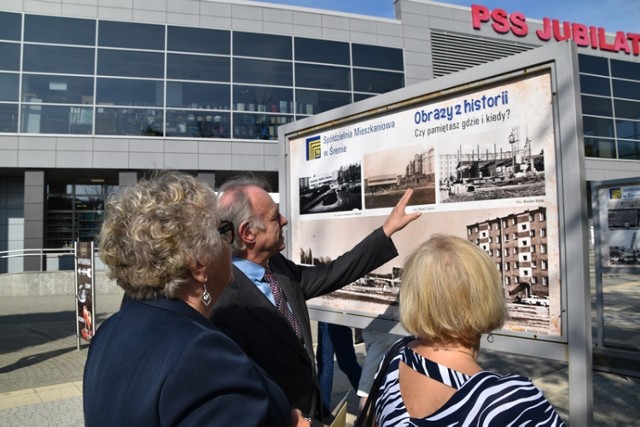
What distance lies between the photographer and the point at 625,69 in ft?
83.9

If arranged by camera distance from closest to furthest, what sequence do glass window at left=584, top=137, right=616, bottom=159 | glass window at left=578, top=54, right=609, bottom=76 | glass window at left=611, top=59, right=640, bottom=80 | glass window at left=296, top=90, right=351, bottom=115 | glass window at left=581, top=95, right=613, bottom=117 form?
glass window at left=296, top=90, right=351, bottom=115, glass window at left=584, top=137, right=616, bottom=159, glass window at left=581, top=95, right=613, bottom=117, glass window at left=578, top=54, right=609, bottom=76, glass window at left=611, top=59, right=640, bottom=80

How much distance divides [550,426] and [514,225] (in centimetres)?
109

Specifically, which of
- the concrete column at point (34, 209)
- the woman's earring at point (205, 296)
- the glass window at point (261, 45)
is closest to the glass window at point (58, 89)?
the concrete column at point (34, 209)

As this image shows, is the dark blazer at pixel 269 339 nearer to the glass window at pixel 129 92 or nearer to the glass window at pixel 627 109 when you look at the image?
the glass window at pixel 129 92

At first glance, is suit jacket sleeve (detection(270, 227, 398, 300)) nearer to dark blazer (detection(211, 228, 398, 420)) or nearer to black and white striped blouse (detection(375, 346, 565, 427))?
dark blazer (detection(211, 228, 398, 420))

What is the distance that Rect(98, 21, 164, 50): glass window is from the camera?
17.8m

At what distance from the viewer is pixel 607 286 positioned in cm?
1448

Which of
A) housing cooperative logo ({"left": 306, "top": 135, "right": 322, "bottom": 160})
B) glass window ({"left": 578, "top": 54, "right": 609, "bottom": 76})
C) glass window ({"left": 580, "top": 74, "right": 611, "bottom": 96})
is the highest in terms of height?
glass window ({"left": 578, "top": 54, "right": 609, "bottom": 76})

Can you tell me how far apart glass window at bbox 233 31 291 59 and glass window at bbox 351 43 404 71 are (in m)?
3.00

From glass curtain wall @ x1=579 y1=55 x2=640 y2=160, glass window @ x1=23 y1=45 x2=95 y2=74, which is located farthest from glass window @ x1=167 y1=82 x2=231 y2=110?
glass curtain wall @ x1=579 y1=55 x2=640 y2=160

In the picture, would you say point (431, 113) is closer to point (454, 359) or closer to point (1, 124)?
point (454, 359)

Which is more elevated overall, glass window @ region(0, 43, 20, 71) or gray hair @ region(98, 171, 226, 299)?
glass window @ region(0, 43, 20, 71)

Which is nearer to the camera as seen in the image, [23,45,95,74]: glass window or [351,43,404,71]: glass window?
[23,45,95,74]: glass window

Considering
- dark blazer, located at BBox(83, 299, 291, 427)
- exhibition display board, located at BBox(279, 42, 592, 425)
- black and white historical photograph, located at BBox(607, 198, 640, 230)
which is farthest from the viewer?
black and white historical photograph, located at BBox(607, 198, 640, 230)
